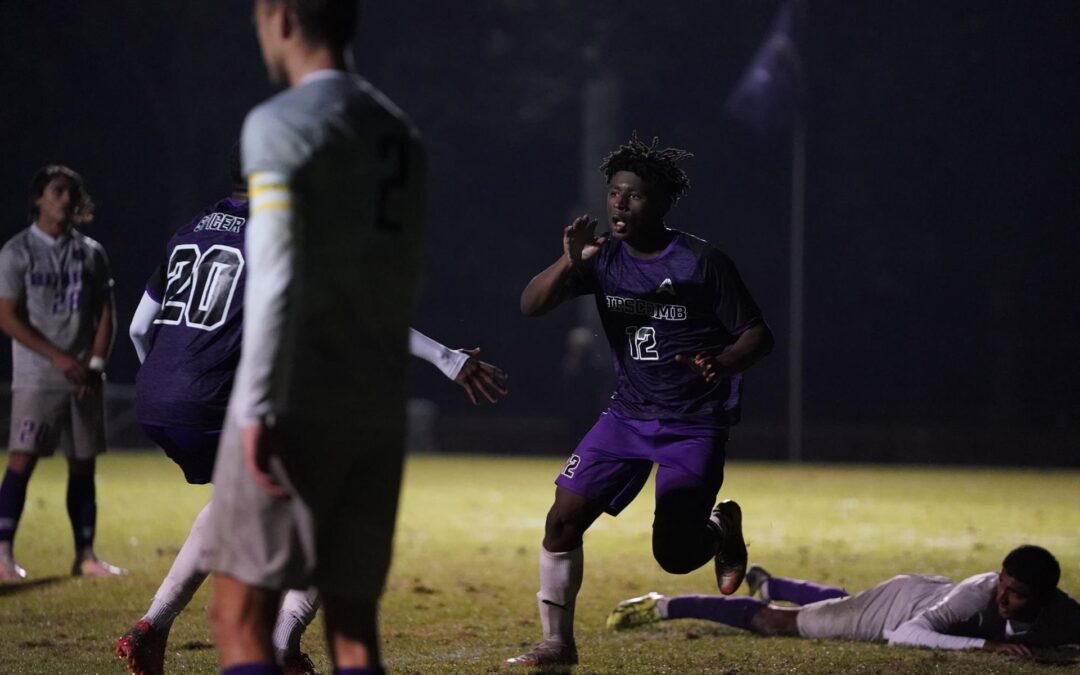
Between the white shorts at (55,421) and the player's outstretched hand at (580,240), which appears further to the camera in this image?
the white shorts at (55,421)

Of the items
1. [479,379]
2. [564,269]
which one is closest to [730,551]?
[564,269]

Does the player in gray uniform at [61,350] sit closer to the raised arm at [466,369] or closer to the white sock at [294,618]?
the white sock at [294,618]

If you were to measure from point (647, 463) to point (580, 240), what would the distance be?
1.23 m

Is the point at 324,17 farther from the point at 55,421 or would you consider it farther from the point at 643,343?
the point at 55,421

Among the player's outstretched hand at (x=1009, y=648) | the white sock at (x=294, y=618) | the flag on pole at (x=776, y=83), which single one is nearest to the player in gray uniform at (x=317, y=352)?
the white sock at (x=294, y=618)

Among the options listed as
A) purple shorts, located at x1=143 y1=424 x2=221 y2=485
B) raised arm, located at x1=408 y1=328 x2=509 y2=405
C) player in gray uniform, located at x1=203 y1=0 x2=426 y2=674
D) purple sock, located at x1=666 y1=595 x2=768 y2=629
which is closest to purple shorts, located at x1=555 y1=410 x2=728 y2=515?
purple sock, located at x1=666 y1=595 x2=768 y2=629

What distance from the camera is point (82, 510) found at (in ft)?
33.9

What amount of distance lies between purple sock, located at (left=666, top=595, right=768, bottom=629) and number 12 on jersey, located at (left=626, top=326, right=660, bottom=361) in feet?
5.40

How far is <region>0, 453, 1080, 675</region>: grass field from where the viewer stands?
7.39 m

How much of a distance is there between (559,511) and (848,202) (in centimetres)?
3747

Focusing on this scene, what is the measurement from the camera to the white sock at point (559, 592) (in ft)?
23.3

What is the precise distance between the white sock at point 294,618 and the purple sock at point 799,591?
318 cm

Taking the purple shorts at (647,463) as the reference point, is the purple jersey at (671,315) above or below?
above

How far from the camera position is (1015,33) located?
137 ft
